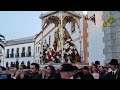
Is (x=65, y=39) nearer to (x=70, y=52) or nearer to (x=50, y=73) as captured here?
(x=70, y=52)

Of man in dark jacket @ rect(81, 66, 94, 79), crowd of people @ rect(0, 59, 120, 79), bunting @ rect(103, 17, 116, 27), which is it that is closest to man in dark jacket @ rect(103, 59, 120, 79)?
crowd of people @ rect(0, 59, 120, 79)

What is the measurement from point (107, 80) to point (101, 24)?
3.29 feet

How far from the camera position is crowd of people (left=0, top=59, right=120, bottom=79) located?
594cm

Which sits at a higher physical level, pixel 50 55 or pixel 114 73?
pixel 50 55

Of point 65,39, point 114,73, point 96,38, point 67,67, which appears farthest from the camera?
point 96,38

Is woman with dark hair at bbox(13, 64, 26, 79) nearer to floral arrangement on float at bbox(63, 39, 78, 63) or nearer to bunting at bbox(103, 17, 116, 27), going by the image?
floral arrangement on float at bbox(63, 39, 78, 63)

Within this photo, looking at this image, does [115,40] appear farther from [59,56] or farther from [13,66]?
[13,66]

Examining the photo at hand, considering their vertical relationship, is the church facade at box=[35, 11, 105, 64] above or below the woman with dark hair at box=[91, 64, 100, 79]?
above

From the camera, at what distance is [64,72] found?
5.98 m

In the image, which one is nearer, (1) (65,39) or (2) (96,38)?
(1) (65,39)

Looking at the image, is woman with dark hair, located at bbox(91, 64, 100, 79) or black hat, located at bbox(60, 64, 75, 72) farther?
black hat, located at bbox(60, 64, 75, 72)

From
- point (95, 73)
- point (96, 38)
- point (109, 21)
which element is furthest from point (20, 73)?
point (109, 21)
